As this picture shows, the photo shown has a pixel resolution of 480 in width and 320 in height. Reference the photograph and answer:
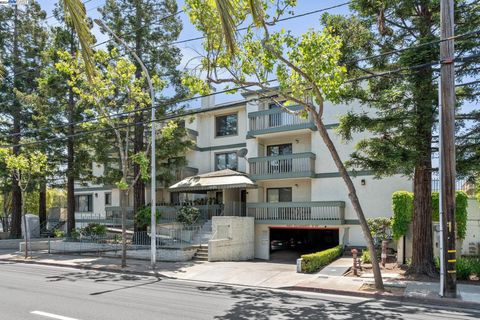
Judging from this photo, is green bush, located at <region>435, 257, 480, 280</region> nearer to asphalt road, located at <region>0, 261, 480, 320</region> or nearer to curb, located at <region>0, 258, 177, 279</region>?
asphalt road, located at <region>0, 261, 480, 320</region>

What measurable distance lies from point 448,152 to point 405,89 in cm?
265

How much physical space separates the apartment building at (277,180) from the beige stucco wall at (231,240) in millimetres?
1038

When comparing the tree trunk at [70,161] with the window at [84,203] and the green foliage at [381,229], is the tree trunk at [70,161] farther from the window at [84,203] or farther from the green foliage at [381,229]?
the green foliage at [381,229]

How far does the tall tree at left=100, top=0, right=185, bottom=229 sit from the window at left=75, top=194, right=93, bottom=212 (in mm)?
14320

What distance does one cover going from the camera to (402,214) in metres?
17.2

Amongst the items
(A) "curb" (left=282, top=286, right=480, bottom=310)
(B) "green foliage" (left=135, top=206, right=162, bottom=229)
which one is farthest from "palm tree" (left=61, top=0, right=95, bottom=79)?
(B) "green foliage" (left=135, top=206, right=162, bottom=229)

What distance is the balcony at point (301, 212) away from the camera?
72.4ft

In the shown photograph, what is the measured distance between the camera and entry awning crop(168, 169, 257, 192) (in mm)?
23719

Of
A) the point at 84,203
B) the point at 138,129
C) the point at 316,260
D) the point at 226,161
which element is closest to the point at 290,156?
the point at 226,161

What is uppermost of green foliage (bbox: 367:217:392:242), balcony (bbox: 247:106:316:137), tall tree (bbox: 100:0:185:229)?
tall tree (bbox: 100:0:185:229)

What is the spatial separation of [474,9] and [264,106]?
14.1m

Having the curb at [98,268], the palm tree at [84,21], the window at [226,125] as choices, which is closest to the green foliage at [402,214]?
the curb at [98,268]

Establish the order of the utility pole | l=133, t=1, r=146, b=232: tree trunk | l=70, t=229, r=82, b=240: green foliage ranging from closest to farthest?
the utility pole, l=133, t=1, r=146, b=232: tree trunk, l=70, t=229, r=82, b=240: green foliage

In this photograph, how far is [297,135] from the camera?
992 inches
